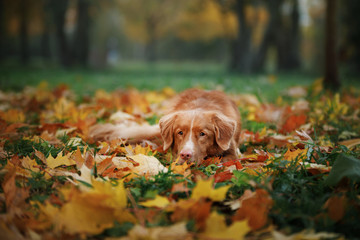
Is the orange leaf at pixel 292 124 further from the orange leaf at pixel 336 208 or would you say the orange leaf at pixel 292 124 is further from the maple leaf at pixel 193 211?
the maple leaf at pixel 193 211

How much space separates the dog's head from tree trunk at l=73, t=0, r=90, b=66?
19.2 m

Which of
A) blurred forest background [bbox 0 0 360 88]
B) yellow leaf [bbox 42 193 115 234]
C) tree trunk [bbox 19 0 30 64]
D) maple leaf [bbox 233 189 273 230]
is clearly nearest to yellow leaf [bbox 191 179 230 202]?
maple leaf [bbox 233 189 273 230]

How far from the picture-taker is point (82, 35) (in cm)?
2047

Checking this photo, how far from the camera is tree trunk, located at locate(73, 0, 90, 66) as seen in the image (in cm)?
1964

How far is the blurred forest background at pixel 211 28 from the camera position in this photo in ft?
49.8

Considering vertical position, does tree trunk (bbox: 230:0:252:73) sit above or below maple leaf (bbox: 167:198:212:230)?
above

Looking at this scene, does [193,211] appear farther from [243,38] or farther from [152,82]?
[243,38]

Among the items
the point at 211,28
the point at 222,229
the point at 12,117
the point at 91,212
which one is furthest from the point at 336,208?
the point at 211,28

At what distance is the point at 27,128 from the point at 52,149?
1155 mm

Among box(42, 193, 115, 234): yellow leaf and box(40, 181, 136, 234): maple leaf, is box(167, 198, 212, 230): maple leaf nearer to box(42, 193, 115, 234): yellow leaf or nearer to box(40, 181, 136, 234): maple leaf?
box(40, 181, 136, 234): maple leaf

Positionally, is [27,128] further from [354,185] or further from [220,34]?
[220,34]

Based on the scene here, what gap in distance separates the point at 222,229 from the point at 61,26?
20.1 metres

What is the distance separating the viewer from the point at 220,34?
35750 mm

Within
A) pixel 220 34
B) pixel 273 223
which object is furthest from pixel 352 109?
pixel 220 34
